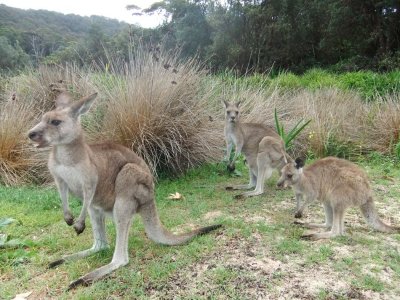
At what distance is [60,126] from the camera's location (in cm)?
327

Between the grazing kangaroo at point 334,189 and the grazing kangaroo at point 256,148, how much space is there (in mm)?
900

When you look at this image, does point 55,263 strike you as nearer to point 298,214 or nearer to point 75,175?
point 75,175

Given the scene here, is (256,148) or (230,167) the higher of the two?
(256,148)

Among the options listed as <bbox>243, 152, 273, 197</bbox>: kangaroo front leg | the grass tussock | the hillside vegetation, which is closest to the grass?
<bbox>243, 152, 273, 197</bbox>: kangaroo front leg

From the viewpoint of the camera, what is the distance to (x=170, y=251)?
148 inches

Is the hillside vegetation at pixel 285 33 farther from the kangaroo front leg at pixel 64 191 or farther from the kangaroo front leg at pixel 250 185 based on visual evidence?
the kangaroo front leg at pixel 64 191

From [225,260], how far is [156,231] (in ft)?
2.19

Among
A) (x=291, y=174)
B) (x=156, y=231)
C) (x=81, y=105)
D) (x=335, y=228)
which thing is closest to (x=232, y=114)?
(x=291, y=174)

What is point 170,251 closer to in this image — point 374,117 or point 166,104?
point 166,104

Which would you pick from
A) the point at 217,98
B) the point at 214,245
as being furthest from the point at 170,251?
the point at 217,98

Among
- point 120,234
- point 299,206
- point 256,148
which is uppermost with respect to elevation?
point 256,148

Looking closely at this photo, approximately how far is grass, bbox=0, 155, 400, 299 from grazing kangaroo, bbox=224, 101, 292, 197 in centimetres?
59

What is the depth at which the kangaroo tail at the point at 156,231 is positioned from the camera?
3.63 metres

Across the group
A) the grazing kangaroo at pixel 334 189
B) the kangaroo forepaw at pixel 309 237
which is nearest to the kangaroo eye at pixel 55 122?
the grazing kangaroo at pixel 334 189
